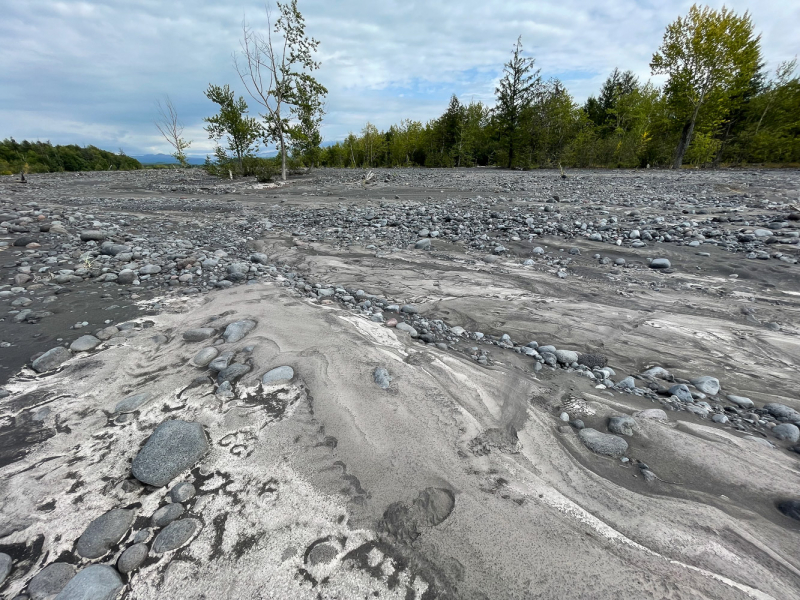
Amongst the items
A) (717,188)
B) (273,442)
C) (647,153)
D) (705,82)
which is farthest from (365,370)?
(647,153)

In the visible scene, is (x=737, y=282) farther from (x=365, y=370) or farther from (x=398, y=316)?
(x=365, y=370)

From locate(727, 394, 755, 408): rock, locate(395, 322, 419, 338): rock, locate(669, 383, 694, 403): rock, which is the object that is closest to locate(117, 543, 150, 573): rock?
locate(395, 322, 419, 338): rock

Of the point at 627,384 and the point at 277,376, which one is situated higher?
the point at 277,376

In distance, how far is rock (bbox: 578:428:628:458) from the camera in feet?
6.00

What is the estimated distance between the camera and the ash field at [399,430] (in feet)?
4.25

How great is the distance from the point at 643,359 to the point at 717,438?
2.87 feet

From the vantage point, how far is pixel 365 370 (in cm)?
242

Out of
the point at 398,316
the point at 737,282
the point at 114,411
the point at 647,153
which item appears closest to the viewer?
the point at 114,411

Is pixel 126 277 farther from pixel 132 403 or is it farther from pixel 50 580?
pixel 50 580

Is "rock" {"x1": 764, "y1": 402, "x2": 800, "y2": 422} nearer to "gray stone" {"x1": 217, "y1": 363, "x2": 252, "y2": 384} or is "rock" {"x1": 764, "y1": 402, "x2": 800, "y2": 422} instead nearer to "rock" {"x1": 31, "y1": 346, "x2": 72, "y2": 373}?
"gray stone" {"x1": 217, "y1": 363, "x2": 252, "y2": 384}

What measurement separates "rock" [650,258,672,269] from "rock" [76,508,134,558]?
5813 millimetres

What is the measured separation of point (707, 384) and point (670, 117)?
3006 centimetres

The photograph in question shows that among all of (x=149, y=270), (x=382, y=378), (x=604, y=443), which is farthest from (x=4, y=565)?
(x=149, y=270)

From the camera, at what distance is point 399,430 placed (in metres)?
1.94
